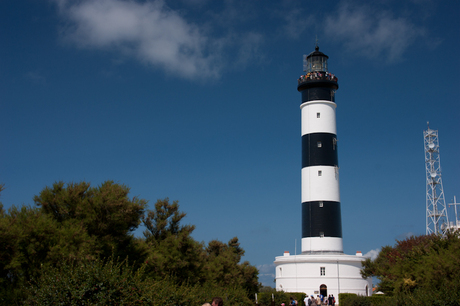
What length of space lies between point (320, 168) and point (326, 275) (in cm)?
964

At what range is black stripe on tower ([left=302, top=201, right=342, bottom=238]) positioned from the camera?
129 feet

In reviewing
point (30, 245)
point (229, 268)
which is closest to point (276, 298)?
point (229, 268)

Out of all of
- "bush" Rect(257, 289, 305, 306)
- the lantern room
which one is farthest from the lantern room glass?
"bush" Rect(257, 289, 305, 306)

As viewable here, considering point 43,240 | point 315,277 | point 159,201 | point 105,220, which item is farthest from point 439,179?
point 43,240

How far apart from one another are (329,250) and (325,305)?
4.77 m

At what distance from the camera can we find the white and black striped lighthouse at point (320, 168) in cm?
3947

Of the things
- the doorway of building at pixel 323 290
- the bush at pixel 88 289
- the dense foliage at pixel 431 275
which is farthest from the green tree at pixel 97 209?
the doorway of building at pixel 323 290

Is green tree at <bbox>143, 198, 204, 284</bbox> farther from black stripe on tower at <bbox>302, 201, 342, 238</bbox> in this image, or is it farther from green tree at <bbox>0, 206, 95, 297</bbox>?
black stripe on tower at <bbox>302, 201, 342, 238</bbox>

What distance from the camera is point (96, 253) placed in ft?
62.0

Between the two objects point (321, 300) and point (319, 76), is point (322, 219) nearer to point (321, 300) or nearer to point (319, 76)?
point (321, 300)

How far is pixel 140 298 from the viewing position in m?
11.6

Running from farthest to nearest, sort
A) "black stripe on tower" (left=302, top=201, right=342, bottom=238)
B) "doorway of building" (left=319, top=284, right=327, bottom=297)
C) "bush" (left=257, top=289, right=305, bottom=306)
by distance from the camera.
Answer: "black stripe on tower" (left=302, top=201, right=342, bottom=238) → "doorway of building" (left=319, top=284, right=327, bottom=297) → "bush" (left=257, top=289, right=305, bottom=306)

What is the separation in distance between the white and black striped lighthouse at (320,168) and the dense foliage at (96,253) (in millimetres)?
11865

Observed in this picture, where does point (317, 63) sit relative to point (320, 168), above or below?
above
